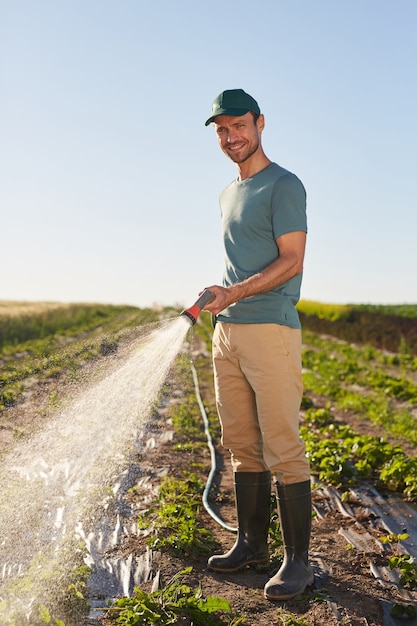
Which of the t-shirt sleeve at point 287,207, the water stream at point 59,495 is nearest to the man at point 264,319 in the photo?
the t-shirt sleeve at point 287,207

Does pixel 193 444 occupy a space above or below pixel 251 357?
below

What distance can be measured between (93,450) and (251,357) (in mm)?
3067

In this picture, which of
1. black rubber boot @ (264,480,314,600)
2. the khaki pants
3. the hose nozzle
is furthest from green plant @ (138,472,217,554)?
the hose nozzle

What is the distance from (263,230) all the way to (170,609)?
5.95 ft

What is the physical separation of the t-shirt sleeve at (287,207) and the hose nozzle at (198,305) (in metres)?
0.45

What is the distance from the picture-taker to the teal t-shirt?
334cm

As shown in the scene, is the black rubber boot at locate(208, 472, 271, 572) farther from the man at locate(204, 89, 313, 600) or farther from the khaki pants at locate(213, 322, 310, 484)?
the khaki pants at locate(213, 322, 310, 484)

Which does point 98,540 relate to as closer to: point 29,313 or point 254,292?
point 254,292

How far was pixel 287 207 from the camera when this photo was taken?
3.31m

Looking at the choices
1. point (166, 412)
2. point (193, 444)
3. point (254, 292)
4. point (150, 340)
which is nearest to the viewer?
point (254, 292)

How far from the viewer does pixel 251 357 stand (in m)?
3.44

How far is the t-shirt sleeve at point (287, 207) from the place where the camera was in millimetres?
3318

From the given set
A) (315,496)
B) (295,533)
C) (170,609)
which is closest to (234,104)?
(295,533)

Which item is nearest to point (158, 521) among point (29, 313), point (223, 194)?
point (223, 194)
